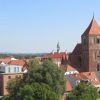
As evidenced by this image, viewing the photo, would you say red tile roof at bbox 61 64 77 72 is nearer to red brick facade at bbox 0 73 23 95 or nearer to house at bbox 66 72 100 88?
house at bbox 66 72 100 88

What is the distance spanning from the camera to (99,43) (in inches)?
3376

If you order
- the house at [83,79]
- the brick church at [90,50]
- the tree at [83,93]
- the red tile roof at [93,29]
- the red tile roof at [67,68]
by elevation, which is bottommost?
the tree at [83,93]

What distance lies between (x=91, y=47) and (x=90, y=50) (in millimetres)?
654

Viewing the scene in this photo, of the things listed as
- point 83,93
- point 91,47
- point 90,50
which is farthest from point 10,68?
point 83,93

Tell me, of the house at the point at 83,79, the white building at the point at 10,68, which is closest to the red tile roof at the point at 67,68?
the house at the point at 83,79

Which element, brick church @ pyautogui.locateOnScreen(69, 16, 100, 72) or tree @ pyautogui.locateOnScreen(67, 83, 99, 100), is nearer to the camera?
tree @ pyautogui.locateOnScreen(67, 83, 99, 100)

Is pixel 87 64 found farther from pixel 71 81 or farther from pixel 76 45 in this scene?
pixel 71 81

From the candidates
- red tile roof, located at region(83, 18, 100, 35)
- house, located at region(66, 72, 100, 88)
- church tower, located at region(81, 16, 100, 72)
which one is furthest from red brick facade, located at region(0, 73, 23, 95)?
red tile roof, located at region(83, 18, 100, 35)

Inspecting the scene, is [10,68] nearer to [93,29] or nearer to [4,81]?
[4,81]

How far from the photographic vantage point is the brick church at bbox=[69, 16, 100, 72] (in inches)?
3371

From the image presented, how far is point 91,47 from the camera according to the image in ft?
283

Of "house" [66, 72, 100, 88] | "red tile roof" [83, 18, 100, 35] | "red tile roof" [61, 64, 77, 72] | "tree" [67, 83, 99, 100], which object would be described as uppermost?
"red tile roof" [83, 18, 100, 35]

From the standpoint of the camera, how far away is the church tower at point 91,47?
8562 centimetres

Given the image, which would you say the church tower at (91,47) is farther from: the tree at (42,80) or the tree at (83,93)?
the tree at (83,93)
